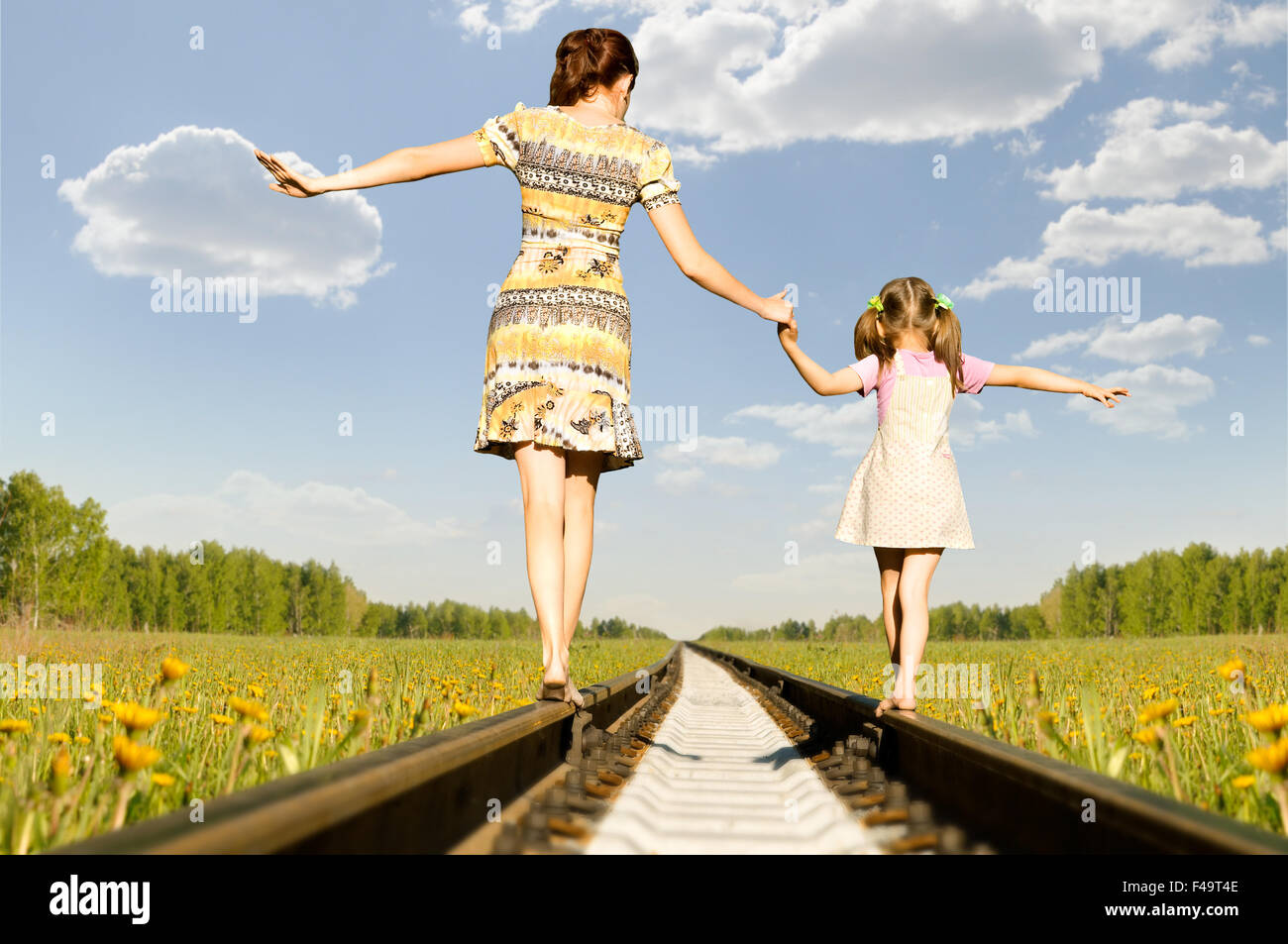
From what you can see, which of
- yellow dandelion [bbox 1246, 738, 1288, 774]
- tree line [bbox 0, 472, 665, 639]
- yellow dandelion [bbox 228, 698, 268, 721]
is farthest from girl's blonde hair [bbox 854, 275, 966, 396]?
tree line [bbox 0, 472, 665, 639]

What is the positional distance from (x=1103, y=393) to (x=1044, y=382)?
0.24 m

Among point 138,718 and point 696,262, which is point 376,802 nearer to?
point 138,718

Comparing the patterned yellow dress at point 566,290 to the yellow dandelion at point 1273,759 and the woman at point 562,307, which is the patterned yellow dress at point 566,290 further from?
the yellow dandelion at point 1273,759

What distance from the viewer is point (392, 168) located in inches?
130

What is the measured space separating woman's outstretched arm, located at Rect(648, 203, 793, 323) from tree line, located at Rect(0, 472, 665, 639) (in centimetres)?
3266

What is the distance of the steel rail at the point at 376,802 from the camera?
1025 mm

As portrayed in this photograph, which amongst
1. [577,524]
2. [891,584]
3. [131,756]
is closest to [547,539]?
[577,524]

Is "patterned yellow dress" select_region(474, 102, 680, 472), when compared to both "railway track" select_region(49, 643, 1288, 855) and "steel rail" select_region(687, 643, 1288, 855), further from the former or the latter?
"steel rail" select_region(687, 643, 1288, 855)

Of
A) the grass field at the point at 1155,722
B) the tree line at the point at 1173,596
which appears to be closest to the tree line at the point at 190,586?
the grass field at the point at 1155,722

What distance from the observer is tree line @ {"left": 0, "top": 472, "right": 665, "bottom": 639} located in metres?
52.1

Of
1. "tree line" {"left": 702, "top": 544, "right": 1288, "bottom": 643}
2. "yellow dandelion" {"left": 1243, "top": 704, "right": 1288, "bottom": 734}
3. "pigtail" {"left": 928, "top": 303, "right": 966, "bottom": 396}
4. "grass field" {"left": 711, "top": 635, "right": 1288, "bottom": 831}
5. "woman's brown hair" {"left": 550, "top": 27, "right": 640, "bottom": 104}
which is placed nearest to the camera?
"yellow dandelion" {"left": 1243, "top": 704, "right": 1288, "bottom": 734}

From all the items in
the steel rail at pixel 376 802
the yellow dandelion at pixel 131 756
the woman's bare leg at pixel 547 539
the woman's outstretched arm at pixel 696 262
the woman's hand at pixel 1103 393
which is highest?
the woman's outstretched arm at pixel 696 262
